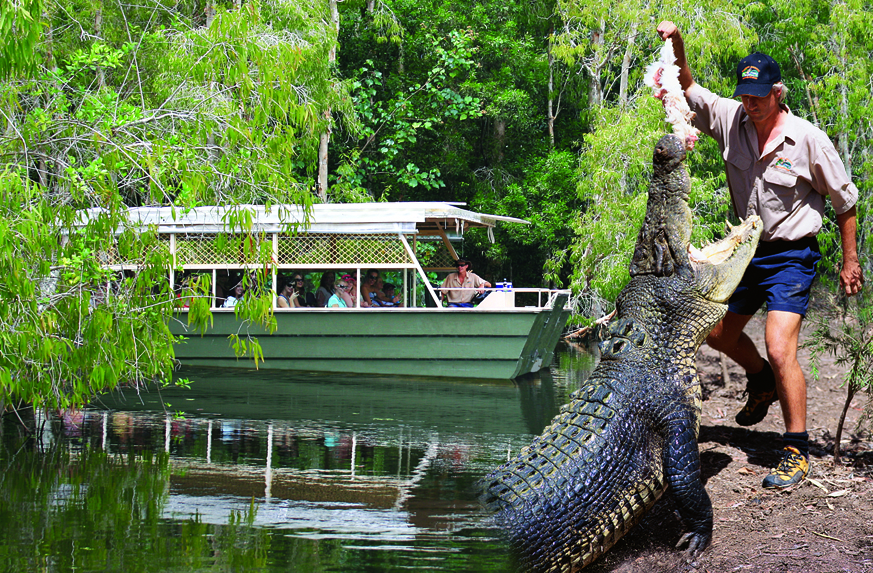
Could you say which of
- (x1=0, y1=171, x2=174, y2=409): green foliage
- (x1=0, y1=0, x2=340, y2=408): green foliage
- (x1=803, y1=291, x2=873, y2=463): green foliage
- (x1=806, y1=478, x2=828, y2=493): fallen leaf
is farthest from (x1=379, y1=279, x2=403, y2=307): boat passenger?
(x1=806, y1=478, x2=828, y2=493): fallen leaf

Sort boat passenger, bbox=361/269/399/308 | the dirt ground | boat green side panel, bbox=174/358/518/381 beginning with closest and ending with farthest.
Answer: the dirt ground
boat green side panel, bbox=174/358/518/381
boat passenger, bbox=361/269/399/308

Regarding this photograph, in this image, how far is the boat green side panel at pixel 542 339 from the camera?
1138cm

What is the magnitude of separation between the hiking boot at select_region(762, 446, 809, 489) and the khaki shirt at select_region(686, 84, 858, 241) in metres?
1.07

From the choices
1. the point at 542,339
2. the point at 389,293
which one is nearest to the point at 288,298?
the point at 389,293

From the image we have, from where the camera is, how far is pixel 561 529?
301 cm

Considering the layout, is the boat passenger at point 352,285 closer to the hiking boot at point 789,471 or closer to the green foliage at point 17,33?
the green foliage at point 17,33

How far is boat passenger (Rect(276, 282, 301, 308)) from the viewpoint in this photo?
12.1 metres

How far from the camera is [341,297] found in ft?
40.2

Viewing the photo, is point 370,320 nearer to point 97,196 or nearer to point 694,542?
point 97,196

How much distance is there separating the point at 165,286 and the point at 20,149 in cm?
129

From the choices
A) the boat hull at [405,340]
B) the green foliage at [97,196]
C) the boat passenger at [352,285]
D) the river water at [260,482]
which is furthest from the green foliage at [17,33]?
the boat passenger at [352,285]

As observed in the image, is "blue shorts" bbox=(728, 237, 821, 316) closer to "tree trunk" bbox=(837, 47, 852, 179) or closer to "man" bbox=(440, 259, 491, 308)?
"man" bbox=(440, 259, 491, 308)

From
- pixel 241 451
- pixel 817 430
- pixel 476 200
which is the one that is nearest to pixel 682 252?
pixel 817 430

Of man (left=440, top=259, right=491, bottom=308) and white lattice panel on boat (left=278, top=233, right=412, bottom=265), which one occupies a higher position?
white lattice panel on boat (left=278, top=233, right=412, bottom=265)
